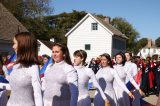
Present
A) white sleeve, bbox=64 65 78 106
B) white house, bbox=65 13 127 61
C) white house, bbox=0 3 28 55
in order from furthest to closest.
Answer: white house, bbox=65 13 127 61
white house, bbox=0 3 28 55
white sleeve, bbox=64 65 78 106

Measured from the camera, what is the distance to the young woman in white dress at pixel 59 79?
6.56 metres

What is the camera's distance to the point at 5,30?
36.8 meters

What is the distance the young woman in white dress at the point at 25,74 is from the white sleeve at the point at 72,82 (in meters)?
0.94

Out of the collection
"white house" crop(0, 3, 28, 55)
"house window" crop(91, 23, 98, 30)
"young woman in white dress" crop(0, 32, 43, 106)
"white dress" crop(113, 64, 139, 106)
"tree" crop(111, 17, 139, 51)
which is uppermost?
"tree" crop(111, 17, 139, 51)

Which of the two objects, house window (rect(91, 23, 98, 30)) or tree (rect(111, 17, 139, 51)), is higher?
tree (rect(111, 17, 139, 51))

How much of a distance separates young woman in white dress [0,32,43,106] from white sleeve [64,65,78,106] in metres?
0.94

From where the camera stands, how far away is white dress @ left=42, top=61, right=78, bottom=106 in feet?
21.5

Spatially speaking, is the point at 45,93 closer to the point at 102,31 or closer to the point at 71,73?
the point at 71,73

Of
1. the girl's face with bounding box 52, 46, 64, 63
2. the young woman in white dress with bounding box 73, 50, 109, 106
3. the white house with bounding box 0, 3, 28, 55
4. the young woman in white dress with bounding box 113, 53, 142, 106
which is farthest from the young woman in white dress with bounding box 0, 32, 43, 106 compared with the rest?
the white house with bounding box 0, 3, 28, 55

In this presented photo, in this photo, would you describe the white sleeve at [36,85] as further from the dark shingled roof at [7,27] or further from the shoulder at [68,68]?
the dark shingled roof at [7,27]

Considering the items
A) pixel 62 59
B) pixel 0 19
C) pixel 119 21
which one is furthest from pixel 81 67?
pixel 119 21

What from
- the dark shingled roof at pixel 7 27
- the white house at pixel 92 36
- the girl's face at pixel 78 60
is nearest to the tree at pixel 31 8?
the white house at pixel 92 36

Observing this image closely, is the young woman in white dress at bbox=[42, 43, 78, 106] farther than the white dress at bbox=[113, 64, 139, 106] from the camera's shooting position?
No

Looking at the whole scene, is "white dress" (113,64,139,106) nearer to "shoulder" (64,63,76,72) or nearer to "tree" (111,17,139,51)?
"shoulder" (64,63,76,72)
